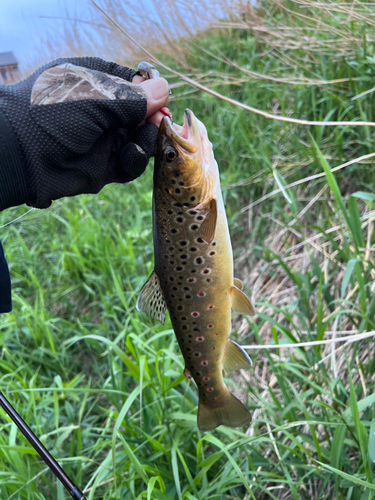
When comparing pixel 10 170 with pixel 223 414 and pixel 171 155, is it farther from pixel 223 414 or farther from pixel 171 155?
pixel 223 414

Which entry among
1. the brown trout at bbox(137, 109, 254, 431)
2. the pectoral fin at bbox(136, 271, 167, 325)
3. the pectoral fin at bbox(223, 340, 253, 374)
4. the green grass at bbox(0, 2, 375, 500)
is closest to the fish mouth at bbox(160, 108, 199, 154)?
the brown trout at bbox(137, 109, 254, 431)

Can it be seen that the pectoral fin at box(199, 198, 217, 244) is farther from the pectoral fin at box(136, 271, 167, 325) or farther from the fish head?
the pectoral fin at box(136, 271, 167, 325)

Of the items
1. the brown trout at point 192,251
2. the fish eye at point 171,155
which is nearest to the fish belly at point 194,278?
the brown trout at point 192,251

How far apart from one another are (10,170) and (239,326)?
1.87 meters

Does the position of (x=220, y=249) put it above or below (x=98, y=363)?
above

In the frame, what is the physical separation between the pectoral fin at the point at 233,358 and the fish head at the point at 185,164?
56 cm

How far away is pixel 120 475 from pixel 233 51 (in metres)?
4.14

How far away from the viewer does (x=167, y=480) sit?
1.95 metres

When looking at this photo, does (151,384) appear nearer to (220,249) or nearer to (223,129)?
(220,249)

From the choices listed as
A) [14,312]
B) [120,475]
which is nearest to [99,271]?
[14,312]

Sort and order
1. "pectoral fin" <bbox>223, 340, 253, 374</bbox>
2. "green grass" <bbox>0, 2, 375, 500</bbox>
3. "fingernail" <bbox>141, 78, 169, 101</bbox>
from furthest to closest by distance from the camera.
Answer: "green grass" <bbox>0, 2, 375, 500</bbox> → "pectoral fin" <bbox>223, 340, 253, 374</bbox> → "fingernail" <bbox>141, 78, 169, 101</bbox>

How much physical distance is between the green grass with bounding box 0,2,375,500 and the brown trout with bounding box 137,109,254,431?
0.41m

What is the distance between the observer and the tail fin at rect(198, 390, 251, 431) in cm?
168

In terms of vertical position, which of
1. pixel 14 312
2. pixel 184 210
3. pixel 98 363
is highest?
pixel 184 210
